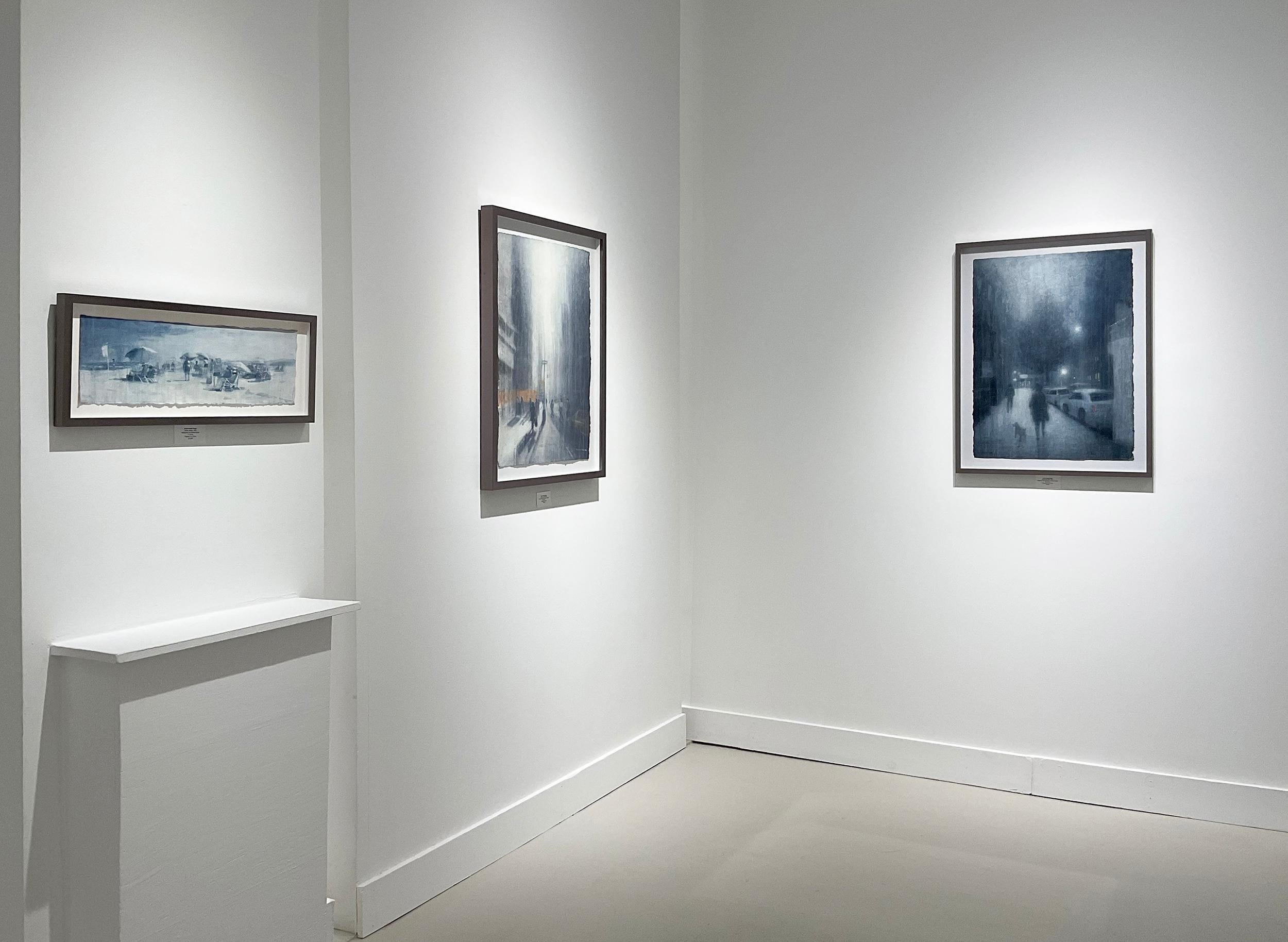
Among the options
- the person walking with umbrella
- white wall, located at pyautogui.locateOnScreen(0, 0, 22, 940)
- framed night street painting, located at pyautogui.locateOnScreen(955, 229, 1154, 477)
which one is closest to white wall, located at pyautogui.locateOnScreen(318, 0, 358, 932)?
white wall, located at pyautogui.locateOnScreen(0, 0, 22, 940)

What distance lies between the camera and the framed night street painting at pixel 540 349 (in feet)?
11.9

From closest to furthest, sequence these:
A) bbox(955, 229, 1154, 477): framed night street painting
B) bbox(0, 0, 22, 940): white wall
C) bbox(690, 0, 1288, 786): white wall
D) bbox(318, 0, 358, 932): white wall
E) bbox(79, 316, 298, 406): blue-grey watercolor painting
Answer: bbox(0, 0, 22, 940): white wall → bbox(79, 316, 298, 406): blue-grey watercolor painting → bbox(318, 0, 358, 932): white wall → bbox(690, 0, 1288, 786): white wall → bbox(955, 229, 1154, 477): framed night street painting

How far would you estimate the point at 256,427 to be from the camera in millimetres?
2859

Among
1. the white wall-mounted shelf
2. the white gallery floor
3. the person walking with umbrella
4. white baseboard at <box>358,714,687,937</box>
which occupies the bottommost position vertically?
the white gallery floor

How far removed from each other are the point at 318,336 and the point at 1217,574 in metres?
3.27

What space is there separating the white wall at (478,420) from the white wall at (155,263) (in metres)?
0.21

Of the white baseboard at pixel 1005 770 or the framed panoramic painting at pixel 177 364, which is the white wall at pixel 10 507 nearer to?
the framed panoramic painting at pixel 177 364

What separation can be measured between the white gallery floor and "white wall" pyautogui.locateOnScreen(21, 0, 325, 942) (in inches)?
48.1

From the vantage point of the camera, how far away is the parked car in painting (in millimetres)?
4184

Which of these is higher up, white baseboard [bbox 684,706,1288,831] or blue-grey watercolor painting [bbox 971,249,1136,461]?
blue-grey watercolor painting [bbox 971,249,1136,461]

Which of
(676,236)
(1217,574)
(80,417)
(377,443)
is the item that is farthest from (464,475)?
(1217,574)

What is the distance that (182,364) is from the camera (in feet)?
8.54

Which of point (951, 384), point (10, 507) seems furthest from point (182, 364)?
point (951, 384)

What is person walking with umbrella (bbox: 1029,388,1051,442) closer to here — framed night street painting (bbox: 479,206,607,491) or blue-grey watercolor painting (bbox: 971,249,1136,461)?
blue-grey watercolor painting (bbox: 971,249,1136,461)
